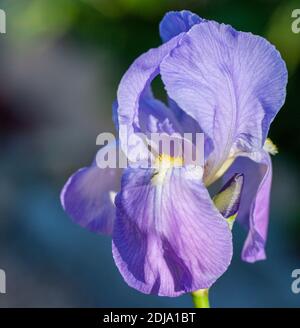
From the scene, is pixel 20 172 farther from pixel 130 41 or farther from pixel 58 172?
pixel 130 41

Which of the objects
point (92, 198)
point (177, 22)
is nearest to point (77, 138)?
point (92, 198)

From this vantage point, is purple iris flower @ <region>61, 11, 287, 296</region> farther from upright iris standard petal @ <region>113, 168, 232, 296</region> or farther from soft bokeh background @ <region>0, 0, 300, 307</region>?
soft bokeh background @ <region>0, 0, 300, 307</region>

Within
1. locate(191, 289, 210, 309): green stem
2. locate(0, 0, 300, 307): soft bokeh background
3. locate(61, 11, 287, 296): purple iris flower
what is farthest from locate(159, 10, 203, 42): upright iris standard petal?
locate(0, 0, 300, 307): soft bokeh background

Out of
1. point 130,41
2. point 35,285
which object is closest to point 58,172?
point 35,285

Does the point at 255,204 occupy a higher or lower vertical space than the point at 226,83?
lower

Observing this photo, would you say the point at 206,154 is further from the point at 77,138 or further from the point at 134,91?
the point at 77,138
